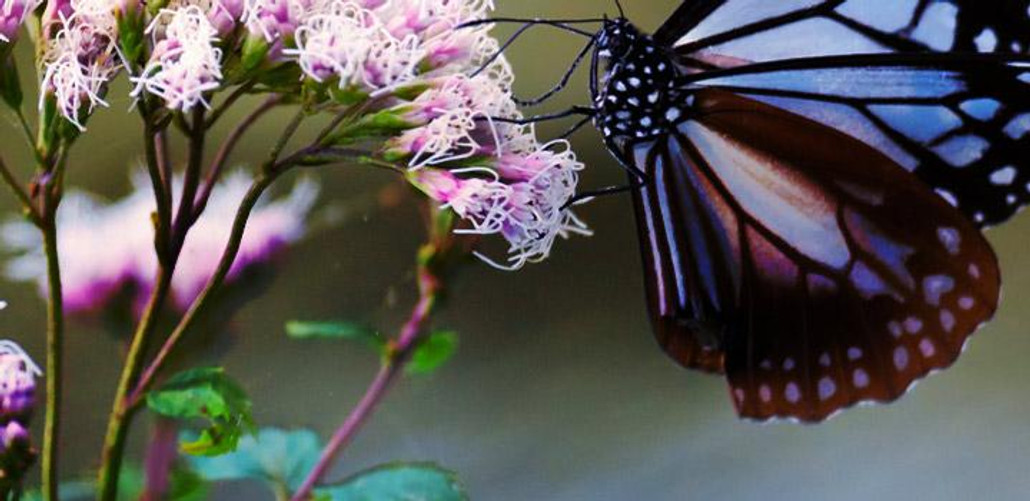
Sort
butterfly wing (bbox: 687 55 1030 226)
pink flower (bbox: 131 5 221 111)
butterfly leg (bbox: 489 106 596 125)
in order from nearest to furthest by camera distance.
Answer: pink flower (bbox: 131 5 221 111) → butterfly leg (bbox: 489 106 596 125) → butterfly wing (bbox: 687 55 1030 226)

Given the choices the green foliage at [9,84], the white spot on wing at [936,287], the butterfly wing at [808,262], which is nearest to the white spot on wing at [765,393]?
the butterfly wing at [808,262]

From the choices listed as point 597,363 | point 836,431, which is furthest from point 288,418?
point 836,431

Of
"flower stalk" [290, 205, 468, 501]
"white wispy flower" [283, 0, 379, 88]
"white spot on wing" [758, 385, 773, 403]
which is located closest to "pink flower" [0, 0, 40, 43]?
"white wispy flower" [283, 0, 379, 88]

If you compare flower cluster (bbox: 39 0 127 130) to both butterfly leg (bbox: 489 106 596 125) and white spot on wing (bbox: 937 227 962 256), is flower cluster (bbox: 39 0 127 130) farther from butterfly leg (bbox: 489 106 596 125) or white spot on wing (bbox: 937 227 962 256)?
white spot on wing (bbox: 937 227 962 256)

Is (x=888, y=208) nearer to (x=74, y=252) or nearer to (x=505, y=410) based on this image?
(x=505, y=410)

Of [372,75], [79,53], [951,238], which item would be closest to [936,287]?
[951,238]

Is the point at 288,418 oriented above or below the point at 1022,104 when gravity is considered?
below

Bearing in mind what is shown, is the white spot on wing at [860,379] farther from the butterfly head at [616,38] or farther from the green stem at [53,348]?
the green stem at [53,348]

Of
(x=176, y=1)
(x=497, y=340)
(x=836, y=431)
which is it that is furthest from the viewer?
(x=836, y=431)
